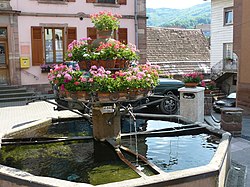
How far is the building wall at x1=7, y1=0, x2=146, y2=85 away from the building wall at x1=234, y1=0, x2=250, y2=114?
7295 millimetres

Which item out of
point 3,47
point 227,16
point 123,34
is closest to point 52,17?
point 3,47

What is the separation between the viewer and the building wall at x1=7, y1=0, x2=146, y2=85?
16.2m

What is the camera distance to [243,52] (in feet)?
40.6

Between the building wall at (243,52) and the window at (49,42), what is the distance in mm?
8616

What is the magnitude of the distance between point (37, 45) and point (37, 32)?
652mm

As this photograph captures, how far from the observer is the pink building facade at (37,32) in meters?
16.0

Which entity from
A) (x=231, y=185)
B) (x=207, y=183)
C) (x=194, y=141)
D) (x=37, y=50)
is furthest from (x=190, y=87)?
(x=37, y=50)

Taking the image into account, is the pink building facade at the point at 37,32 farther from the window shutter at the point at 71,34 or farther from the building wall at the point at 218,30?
the building wall at the point at 218,30

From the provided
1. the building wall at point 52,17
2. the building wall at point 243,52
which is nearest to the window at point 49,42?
the building wall at point 52,17

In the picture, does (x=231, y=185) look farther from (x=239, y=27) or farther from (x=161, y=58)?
(x=161, y=58)

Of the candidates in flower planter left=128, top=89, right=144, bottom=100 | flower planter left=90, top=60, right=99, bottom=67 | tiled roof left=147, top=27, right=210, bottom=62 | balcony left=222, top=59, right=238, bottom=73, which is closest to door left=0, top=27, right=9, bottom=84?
tiled roof left=147, top=27, right=210, bottom=62

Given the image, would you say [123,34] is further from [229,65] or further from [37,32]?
[229,65]

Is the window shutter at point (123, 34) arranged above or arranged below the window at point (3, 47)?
above

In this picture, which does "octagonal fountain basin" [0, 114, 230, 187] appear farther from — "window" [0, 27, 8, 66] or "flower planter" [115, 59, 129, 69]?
"window" [0, 27, 8, 66]
